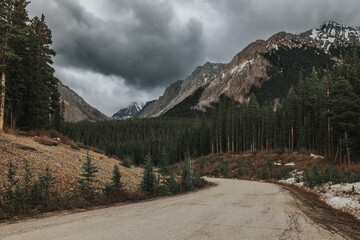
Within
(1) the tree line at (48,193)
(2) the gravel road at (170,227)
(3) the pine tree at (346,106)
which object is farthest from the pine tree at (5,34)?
(3) the pine tree at (346,106)

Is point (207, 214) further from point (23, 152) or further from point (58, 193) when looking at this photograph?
point (23, 152)

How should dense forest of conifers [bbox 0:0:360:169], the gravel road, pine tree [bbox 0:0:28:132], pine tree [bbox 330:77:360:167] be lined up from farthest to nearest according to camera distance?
pine tree [bbox 330:77:360:167], dense forest of conifers [bbox 0:0:360:169], pine tree [bbox 0:0:28:132], the gravel road

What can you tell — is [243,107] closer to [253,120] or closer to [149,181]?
[253,120]

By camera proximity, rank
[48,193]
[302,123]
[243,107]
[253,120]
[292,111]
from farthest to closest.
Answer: [243,107] → [253,120] → [292,111] → [302,123] → [48,193]

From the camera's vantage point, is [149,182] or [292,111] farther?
[292,111]

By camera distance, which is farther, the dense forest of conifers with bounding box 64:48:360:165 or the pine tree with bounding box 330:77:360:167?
the dense forest of conifers with bounding box 64:48:360:165

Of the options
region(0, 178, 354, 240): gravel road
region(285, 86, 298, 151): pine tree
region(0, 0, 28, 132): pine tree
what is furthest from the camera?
region(285, 86, 298, 151): pine tree

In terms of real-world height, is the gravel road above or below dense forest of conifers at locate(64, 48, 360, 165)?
below

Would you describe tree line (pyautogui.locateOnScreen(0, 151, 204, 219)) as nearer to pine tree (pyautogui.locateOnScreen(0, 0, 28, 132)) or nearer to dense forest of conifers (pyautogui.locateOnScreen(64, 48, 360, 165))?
pine tree (pyautogui.locateOnScreen(0, 0, 28, 132))

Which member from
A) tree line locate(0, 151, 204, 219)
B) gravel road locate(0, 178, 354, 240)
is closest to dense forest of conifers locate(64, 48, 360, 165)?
gravel road locate(0, 178, 354, 240)

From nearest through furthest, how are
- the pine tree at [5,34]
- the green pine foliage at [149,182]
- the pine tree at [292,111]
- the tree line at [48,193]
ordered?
the tree line at [48,193], the green pine foliage at [149,182], the pine tree at [5,34], the pine tree at [292,111]

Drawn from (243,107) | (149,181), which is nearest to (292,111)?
(243,107)

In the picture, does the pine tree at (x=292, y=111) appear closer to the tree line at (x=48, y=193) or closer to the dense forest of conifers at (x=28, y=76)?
the tree line at (x=48, y=193)

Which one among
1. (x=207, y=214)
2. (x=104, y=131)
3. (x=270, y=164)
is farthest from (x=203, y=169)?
(x=104, y=131)
